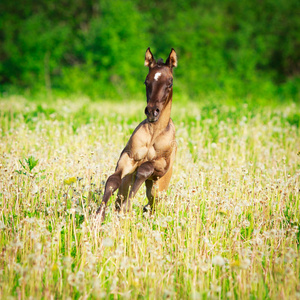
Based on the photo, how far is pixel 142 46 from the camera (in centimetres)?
3306

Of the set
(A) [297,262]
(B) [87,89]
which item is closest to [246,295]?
(A) [297,262]

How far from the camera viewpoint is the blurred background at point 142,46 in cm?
3142

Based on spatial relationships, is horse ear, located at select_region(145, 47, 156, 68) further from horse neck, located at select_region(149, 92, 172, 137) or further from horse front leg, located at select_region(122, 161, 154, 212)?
horse front leg, located at select_region(122, 161, 154, 212)

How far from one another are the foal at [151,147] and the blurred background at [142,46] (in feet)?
74.8

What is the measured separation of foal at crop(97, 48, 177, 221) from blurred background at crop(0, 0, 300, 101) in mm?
22804

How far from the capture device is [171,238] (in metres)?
4.07

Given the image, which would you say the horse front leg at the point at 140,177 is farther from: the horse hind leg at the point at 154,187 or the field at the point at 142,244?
the horse hind leg at the point at 154,187

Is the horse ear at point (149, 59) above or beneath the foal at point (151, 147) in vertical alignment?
above

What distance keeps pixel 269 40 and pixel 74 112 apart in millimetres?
32908

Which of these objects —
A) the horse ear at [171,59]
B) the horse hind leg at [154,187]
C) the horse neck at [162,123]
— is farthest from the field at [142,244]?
the horse ear at [171,59]

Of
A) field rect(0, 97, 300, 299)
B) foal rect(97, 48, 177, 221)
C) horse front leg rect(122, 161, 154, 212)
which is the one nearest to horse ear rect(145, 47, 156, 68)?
foal rect(97, 48, 177, 221)

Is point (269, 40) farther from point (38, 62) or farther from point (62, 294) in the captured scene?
point (62, 294)

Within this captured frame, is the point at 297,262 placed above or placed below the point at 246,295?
above

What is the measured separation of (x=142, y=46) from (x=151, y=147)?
98.0ft
